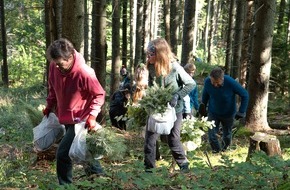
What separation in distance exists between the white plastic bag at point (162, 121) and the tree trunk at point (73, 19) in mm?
1845

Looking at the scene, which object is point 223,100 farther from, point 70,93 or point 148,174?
point 148,174

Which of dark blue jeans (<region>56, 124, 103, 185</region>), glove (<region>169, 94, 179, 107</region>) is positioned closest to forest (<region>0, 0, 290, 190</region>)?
dark blue jeans (<region>56, 124, 103, 185</region>)

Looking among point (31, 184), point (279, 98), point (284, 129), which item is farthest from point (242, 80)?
point (31, 184)

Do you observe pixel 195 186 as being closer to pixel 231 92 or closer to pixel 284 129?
pixel 231 92

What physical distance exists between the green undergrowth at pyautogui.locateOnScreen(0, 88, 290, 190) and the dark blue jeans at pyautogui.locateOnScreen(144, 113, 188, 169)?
219mm

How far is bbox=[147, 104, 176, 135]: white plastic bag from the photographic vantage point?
514 cm

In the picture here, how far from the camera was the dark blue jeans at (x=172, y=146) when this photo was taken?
17.8ft

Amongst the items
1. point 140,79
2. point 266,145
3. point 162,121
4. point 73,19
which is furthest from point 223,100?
point 73,19

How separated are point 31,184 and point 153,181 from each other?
2389 millimetres

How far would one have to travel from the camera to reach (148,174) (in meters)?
3.96

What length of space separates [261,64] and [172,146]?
13.5 feet

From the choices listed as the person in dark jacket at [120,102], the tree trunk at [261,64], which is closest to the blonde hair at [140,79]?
the person in dark jacket at [120,102]

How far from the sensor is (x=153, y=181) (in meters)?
3.82

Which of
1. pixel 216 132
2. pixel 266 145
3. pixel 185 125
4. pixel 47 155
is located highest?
pixel 185 125
